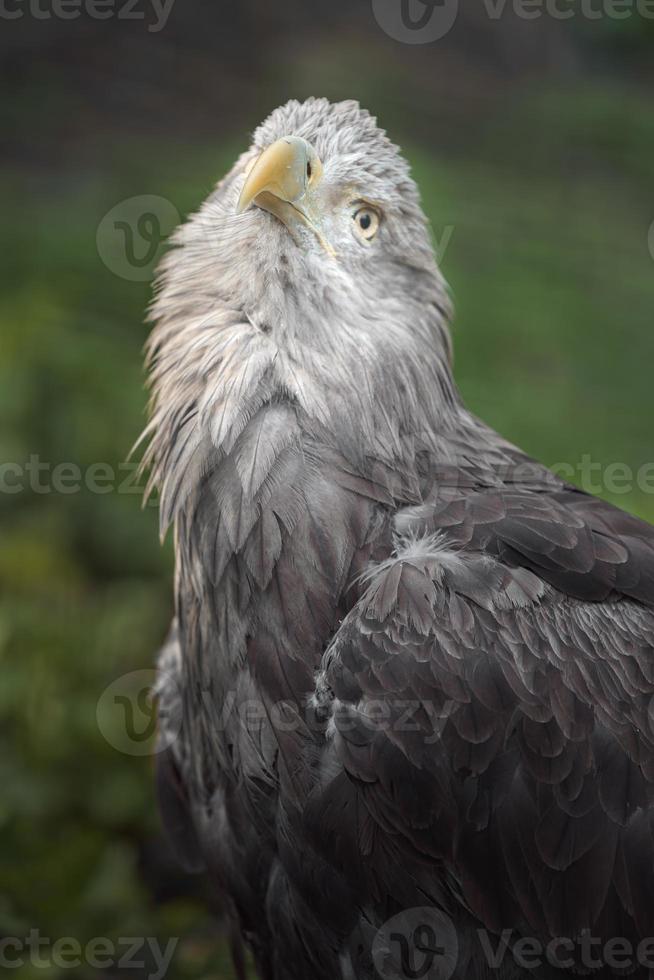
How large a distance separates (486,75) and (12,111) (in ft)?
18.8

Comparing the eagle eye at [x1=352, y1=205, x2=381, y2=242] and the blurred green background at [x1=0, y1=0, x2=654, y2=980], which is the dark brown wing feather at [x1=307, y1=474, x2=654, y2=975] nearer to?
the eagle eye at [x1=352, y1=205, x2=381, y2=242]

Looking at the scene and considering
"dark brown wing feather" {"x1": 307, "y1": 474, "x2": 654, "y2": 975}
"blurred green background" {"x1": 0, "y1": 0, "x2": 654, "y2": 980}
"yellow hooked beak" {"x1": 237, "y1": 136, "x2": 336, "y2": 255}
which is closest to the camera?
"dark brown wing feather" {"x1": 307, "y1": 474, "x2": 654, "y2": 975}

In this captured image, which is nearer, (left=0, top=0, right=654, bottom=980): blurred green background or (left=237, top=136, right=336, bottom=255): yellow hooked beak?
(left=237, top=136, right=336, bottom=255): yellow hooked beak

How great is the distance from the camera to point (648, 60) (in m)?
14.5

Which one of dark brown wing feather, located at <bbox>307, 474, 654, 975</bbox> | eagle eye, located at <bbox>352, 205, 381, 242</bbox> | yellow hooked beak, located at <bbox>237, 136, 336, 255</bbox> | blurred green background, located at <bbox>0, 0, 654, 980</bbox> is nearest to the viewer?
dark brown wing feather, located at <bbox>307, 474, 654, 975</bbox>

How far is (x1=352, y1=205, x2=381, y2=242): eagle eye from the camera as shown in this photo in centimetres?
367

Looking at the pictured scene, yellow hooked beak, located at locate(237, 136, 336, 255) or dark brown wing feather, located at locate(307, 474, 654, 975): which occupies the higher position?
yellow hooked beak, located at locate(237, 136, 336, 255)

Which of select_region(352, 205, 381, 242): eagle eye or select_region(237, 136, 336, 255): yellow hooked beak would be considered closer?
select_region(237, 136, 336, 255): yellow hooked beak

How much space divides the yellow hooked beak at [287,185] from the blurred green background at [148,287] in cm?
250

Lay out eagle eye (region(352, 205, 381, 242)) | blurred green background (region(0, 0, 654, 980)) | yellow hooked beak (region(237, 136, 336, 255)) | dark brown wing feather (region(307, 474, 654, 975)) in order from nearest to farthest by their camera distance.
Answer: dark brown wing feather (region(307, 474, 654, 975)) → yellow hooked beak (region(237, 136, 336, 255)) → eagle eye (region(352, 205, 381, 242)) → blurred green background (region(0, 0, 654, 980))

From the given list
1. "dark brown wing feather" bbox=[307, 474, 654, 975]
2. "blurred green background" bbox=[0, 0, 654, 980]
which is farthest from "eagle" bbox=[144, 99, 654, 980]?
"blurred green background" bbox=[0, 0, 654, 980]

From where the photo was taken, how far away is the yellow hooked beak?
3359 millimetres

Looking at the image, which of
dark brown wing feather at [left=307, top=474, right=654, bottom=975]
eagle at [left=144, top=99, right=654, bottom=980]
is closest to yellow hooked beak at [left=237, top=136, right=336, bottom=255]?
eagle at [left=144, top=99, right=654, bottom=980]

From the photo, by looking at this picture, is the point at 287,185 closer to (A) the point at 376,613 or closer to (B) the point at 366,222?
(B) the point at 366,222
